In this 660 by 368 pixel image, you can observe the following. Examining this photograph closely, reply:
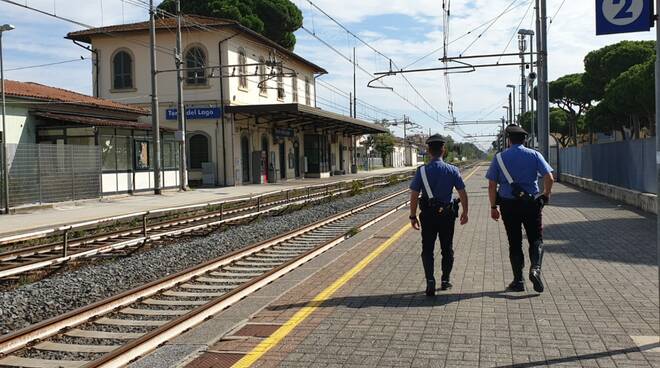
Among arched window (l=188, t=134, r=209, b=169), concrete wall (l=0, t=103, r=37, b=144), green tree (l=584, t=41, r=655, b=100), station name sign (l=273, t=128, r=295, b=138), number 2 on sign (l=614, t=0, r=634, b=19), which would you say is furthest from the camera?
station name sign (l=273, t=128, r=295, b=138)

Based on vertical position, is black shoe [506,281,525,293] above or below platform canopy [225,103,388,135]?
below

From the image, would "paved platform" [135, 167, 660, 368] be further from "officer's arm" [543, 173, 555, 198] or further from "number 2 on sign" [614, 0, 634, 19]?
"number 2 on sign" [614, 0, 634, 19]

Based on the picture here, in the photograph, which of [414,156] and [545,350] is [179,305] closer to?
[545,350]

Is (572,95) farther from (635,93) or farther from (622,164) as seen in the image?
(622,164)

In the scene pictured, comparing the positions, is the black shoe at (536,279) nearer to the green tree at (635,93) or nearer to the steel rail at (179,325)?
the steel rail at (179,325)

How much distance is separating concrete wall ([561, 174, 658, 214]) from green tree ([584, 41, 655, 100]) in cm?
1034

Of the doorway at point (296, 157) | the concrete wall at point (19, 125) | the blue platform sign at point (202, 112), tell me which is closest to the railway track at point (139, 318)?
the concrete wall at point (19, 125)

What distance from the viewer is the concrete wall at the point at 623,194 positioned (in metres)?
15.8

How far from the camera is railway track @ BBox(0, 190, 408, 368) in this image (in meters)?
5.89

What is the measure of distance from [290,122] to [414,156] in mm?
87445

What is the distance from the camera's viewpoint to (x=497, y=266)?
9000 millimetres

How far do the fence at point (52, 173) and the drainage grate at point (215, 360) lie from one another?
18183 millimetres

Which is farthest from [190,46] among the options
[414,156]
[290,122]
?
[414,156]

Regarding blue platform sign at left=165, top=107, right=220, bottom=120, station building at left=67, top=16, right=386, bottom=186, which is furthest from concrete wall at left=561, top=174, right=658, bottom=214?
blue platform sign at left=165, top=107, right=220, bottom=120
